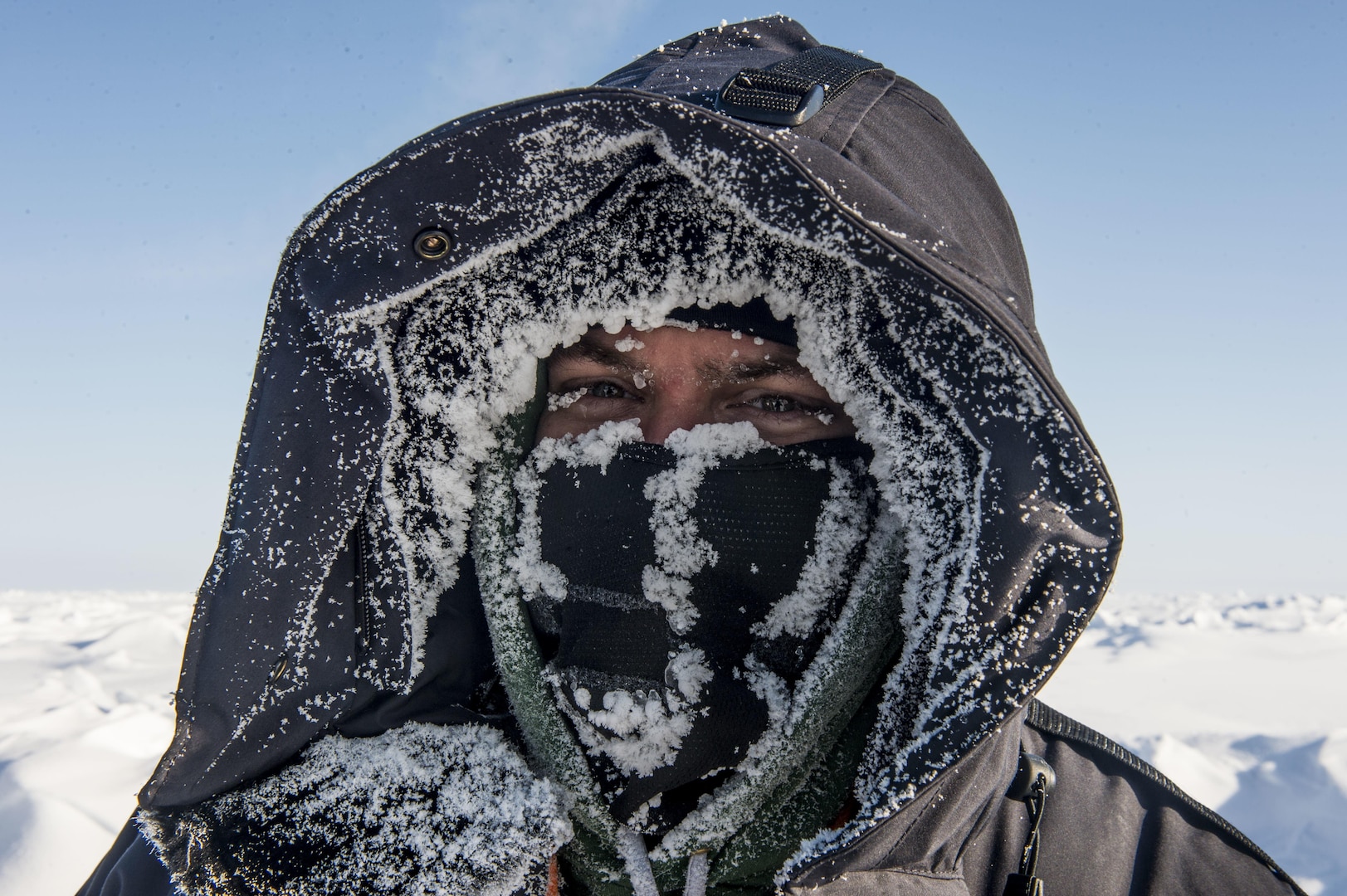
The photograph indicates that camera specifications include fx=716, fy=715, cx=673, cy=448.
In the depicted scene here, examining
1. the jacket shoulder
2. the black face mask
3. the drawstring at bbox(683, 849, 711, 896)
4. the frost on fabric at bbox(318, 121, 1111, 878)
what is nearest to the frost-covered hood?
the frost on fabric at bbox(318, 121, 1111, 878)

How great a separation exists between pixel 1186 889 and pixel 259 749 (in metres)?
1.63

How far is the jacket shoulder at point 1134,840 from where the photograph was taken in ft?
4.14

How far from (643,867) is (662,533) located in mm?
573

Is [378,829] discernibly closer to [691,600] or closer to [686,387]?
[691,600]

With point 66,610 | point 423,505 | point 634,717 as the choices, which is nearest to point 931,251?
point 634,717

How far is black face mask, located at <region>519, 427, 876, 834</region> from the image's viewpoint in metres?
1.12

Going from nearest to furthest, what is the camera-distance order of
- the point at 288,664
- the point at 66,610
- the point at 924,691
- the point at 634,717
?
the point at 924,691, the point at 634,717, the point at 288,664, the point at 66,610

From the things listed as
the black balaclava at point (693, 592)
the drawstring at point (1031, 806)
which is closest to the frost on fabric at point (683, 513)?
the black balaclava at point (693, 592)

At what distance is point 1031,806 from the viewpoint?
1.25 m

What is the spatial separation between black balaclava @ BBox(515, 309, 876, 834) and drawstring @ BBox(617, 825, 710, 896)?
58 millimetres

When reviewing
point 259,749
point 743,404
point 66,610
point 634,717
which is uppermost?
point 743,404

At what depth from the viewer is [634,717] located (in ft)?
3.64

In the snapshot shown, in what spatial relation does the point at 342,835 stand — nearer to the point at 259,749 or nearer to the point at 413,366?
the point at 259,749

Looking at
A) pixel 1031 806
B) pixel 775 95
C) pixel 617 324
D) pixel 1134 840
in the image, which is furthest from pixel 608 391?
pixel 1134 840
